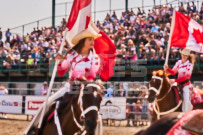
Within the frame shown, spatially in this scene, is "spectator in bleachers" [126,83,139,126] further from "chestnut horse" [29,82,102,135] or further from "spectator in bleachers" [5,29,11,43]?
"spectator in bleachers" [5,29,11,43]

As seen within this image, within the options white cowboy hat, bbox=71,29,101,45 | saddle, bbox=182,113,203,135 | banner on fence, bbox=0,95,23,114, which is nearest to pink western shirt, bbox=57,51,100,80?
white cowboy hat, bbox=71,29,101,45

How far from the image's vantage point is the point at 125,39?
19.7 m

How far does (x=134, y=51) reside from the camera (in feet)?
57.8

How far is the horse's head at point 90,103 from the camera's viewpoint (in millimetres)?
4254

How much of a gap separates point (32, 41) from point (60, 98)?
22.4 metres

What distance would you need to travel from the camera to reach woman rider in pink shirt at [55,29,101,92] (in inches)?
208

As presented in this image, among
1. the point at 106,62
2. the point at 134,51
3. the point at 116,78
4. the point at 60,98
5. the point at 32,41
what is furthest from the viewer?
the point at 32,41

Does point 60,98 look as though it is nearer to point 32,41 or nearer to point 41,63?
point 41,63

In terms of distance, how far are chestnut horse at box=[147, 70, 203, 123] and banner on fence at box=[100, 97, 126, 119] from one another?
5.75 meters

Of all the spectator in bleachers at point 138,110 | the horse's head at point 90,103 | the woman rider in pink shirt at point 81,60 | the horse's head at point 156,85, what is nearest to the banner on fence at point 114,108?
the spectator in bleachers at point 138,110

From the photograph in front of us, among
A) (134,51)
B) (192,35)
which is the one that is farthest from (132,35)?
(192,35)

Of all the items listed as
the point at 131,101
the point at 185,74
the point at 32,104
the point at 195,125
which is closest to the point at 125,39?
the point at 131,101

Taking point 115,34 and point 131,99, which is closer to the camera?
point 131,99

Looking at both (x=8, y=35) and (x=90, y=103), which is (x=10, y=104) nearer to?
(x=8, y=35)
